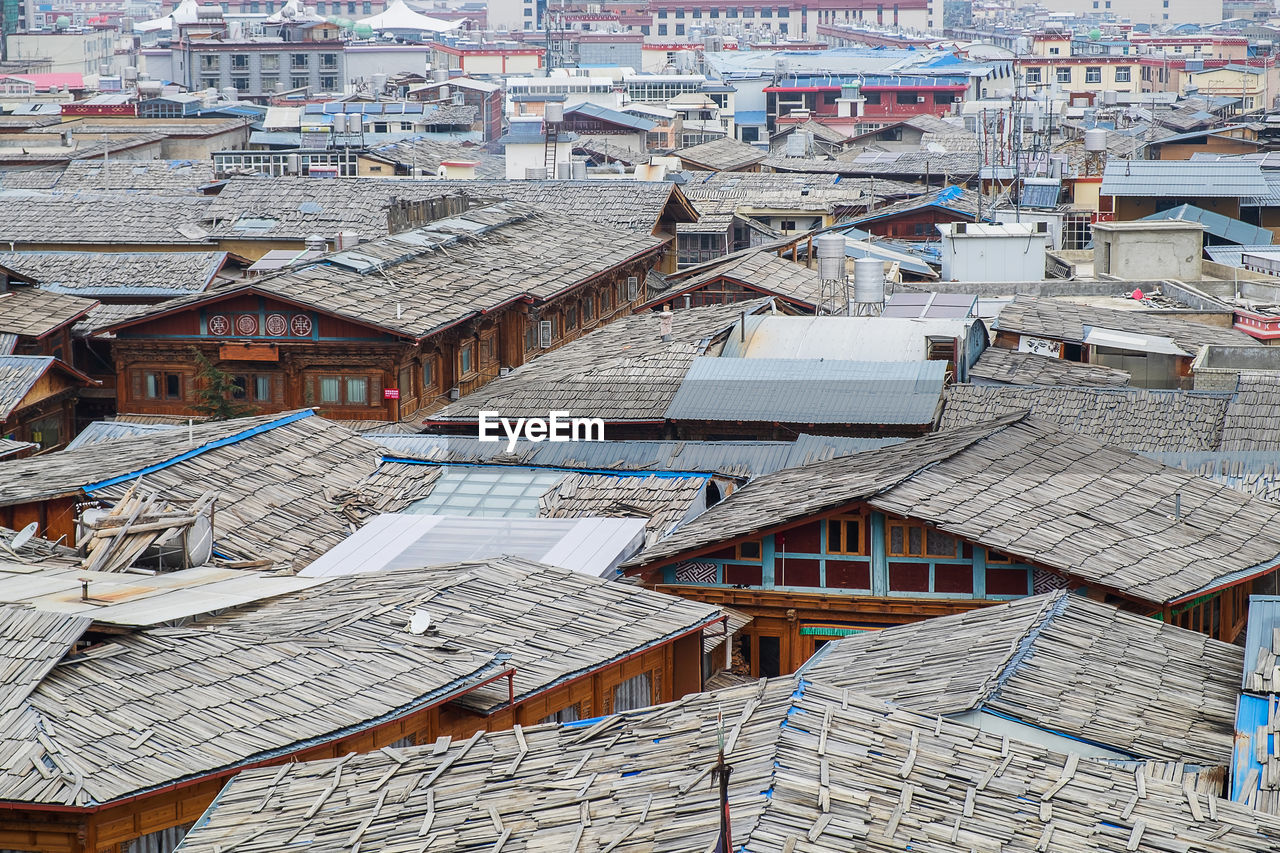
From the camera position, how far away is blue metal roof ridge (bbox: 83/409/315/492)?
26.4 m

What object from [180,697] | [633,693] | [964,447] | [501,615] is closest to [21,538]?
[501,615]

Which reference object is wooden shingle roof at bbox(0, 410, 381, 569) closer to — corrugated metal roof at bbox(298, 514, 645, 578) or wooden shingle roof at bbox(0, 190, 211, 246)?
corrugated metal roof at bbox(298, 514, 645, 578)

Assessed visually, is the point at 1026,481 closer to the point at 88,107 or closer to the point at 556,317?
the point at 556,317

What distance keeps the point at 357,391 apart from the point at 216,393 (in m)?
3.00

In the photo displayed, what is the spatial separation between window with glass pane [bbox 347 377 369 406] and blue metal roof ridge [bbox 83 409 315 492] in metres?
7.04

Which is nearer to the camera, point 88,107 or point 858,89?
point 88,107

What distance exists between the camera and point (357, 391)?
39312mm

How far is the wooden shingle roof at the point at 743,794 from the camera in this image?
13094mm

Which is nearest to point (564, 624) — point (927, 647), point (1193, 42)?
point (927, 647)

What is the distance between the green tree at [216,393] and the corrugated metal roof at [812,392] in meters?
10.8

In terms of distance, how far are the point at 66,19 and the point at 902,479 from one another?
178387 millimetres

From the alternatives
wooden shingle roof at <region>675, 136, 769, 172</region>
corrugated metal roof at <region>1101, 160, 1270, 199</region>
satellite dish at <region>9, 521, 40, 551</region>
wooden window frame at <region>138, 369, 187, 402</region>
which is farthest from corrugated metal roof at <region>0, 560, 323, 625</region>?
wooden shingle roof at <region>675, 136, 769, 172</region>

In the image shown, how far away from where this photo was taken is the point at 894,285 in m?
47.2

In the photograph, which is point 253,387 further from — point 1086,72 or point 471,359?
point 1086,72
